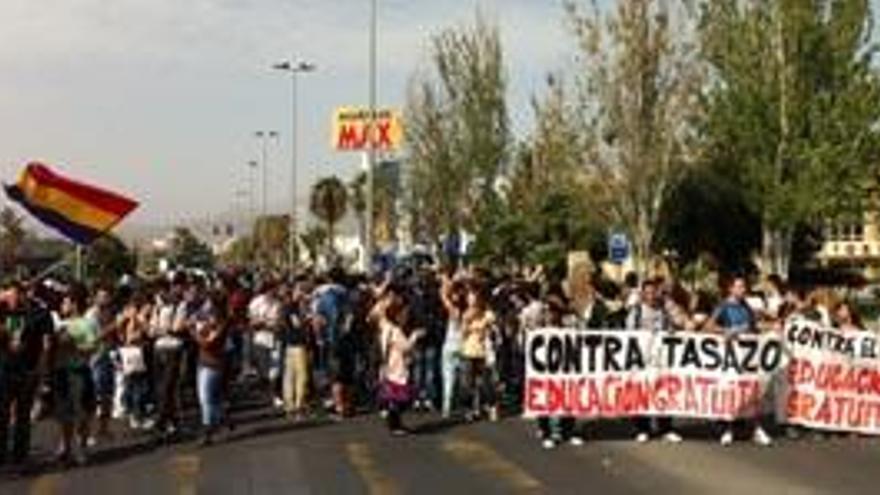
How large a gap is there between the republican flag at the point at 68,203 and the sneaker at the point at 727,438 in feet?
26.4

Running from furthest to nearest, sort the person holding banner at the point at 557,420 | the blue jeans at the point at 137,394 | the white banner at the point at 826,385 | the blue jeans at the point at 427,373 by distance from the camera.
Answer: the blue jeans at the point at 427,373 → the blue jeans at the point at 137,394 → the white banner at the point at 826,385 → the person holding banner at the point at 557,420

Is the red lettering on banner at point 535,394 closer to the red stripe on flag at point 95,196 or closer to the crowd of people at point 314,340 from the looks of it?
the crowd of people at point 314,340

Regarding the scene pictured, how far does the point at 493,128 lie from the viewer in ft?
195

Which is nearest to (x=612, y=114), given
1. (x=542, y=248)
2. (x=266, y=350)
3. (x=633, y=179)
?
(x=633, y=179)

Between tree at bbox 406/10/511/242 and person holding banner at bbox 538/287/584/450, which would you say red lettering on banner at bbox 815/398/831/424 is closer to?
person holding banner at bbox 538/287/584/450

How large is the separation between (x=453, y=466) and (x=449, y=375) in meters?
5.13

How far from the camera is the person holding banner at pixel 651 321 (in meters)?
20.1

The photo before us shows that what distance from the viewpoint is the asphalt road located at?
635 inches

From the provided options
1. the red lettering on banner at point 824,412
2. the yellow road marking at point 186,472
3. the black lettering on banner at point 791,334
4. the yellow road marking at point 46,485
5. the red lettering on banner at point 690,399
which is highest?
the black lettering on banner at point 791,334

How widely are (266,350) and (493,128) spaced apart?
33.9 meters

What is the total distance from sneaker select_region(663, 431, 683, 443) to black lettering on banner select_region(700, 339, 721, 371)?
0.77 metres

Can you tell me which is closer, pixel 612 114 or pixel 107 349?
pixel 107 349

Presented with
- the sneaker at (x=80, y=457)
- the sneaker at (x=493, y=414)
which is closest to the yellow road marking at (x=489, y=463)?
the sneaker at (x=493, y=414)

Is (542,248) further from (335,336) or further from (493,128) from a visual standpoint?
(335,336)
